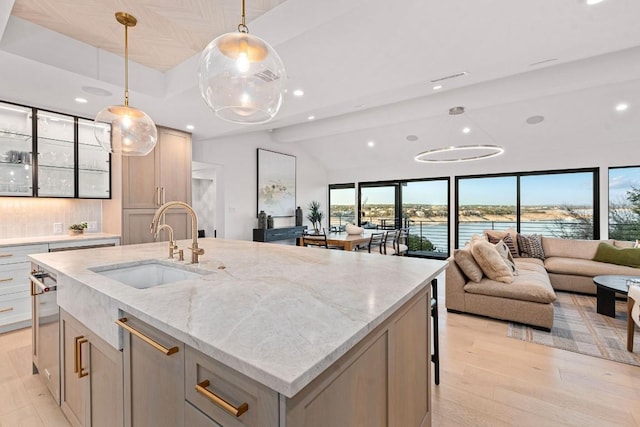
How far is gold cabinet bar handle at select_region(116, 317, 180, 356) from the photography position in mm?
925

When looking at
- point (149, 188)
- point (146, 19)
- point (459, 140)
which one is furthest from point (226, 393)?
point (459, 140)

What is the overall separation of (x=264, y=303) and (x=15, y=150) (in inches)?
156

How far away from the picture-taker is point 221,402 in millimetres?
754

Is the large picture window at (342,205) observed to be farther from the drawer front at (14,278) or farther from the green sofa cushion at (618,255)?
the drawer front at (14,278)

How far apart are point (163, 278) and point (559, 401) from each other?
279cm

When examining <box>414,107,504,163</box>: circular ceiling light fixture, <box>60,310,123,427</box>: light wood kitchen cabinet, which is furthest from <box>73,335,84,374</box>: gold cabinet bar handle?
<box>414,107,504,163</box>: circular ceiling light fixture

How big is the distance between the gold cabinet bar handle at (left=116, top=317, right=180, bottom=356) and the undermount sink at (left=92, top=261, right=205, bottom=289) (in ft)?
1.96

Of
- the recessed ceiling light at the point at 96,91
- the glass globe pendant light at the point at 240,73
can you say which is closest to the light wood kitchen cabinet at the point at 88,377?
the glass globe pendant light at the point at 240,73

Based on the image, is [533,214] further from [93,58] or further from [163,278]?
Result: [93,58]

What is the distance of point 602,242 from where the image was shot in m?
4.67

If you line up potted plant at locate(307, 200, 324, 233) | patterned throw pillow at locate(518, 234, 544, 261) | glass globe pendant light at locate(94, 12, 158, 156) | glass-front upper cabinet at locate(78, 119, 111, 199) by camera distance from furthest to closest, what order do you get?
potted plant at locate(307, 200, 324, 233) → patterned throw pillow at locate(518, 234, 544, 261) → glass-front upper cabinet at locate(78, 119, 111, 199) → glass globe pendant light at locate(94, 12, 158, 156)

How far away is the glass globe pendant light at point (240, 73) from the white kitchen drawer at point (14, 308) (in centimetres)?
337

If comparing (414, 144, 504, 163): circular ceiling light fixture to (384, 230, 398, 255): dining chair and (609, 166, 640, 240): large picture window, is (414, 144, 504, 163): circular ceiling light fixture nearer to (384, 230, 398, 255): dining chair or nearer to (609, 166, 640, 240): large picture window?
(384, 230, 398, 255): dining chair

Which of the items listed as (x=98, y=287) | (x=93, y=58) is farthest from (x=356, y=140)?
(x=98, y=287)
